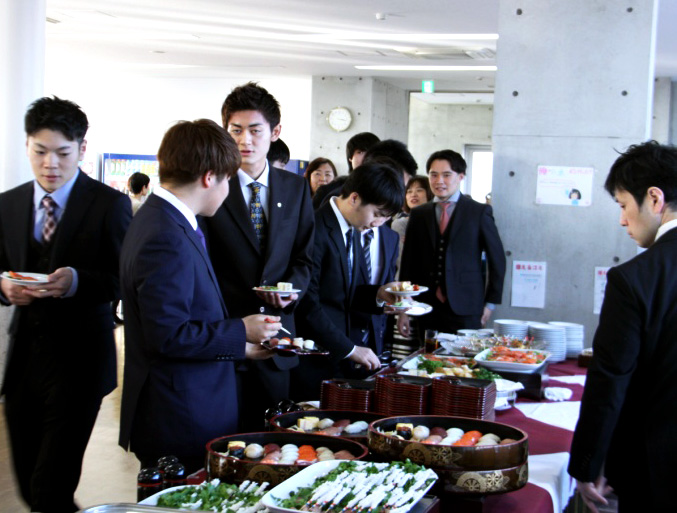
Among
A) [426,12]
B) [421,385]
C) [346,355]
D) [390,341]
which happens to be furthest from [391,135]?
[421,385]

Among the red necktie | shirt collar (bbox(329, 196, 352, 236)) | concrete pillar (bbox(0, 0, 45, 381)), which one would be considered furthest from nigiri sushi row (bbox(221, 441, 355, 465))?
concrete pillar (bbox(0, 0, 45, 381))

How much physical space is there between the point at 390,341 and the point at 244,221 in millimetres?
2497

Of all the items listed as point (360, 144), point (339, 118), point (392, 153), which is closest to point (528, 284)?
point (392, 153)

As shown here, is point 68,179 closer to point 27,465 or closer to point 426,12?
point 27,465

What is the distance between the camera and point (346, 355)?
3162 millimetres

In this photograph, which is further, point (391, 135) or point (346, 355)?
point (391, 135)

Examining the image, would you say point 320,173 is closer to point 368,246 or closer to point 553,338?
point 368,246

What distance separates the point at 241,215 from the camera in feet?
9.50

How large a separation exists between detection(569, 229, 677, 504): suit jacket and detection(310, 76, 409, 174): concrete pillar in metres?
10.9

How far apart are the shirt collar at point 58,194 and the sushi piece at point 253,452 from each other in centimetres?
162

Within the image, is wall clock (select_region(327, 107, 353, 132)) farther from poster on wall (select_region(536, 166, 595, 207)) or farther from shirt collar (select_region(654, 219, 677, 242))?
shirt collar (select_region(654, 219, 677, 242))

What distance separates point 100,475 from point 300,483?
3368 millimetres

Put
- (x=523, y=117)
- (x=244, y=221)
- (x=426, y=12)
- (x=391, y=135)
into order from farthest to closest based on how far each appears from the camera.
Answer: (x=391, y=135)
(x=426, y=12)
(x=523, y=117)
(x=244, y=221)

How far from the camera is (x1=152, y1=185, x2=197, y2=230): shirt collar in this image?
2.21 meters
